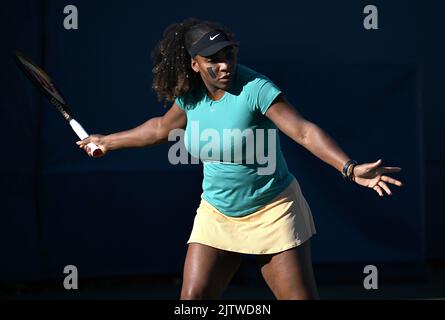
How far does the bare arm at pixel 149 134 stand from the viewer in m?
4.07

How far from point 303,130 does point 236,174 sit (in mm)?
332

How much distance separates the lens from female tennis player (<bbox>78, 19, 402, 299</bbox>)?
3766mm

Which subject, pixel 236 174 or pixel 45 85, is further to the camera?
pixel 45 85

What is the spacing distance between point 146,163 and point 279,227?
103 inches

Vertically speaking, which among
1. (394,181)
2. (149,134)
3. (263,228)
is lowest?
(263,228)

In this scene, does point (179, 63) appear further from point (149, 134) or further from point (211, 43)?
point (149, 134)

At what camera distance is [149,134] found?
13.7 feet

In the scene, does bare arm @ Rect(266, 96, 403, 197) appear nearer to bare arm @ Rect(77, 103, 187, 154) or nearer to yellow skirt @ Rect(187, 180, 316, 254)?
yellow skirt @ Rect(187, 180, 316, 254)

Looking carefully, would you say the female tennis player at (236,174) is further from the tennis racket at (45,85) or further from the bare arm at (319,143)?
the tennis racket at (45,85)

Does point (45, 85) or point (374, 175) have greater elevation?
point (45, 85)

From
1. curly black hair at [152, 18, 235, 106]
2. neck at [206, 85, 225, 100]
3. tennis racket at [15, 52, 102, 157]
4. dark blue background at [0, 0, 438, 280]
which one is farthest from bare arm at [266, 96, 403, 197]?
dark blue background at [0, 0, 438, 280]

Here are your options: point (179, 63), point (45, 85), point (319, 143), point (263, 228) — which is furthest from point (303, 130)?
point (45, 85)
